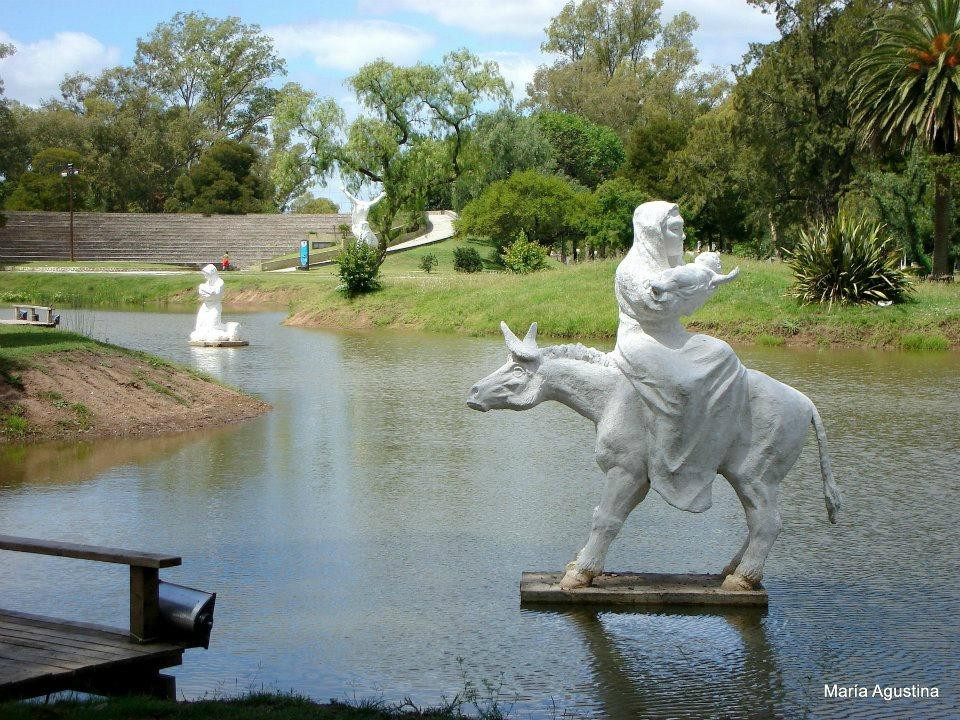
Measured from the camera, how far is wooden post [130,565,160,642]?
6.24 m

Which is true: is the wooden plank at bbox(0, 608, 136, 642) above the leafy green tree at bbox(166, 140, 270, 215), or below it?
below

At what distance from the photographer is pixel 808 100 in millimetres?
47719

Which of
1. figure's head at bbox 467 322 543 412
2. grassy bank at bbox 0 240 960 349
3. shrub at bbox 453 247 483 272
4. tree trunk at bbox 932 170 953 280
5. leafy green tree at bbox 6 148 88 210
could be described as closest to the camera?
figure's head at bbox 467 322 543 412

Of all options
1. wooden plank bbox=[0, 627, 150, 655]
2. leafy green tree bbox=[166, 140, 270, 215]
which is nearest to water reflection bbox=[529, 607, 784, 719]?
wooden plank bbox=[0, 627, 150, 655]

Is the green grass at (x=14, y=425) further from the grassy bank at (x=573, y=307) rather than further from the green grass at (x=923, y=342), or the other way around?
the green grass at (x=923, y=342)

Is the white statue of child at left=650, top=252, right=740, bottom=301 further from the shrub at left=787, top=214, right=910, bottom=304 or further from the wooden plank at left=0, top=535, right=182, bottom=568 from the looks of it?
the shrub at left=787, top=214, right=910, bottom=304

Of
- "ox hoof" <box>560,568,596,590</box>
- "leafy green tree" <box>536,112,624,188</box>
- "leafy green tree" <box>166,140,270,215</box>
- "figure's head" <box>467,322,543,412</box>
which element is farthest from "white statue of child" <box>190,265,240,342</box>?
"leafy green tree" <box>166,140,270,215</box>

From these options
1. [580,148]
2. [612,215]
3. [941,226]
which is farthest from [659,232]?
[580,148]

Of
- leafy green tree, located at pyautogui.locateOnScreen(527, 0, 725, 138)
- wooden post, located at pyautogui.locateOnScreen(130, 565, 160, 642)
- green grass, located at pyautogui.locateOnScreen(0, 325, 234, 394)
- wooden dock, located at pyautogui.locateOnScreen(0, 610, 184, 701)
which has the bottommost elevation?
wooden dock, located at pyautogui.locateOnScreen(0, 610, 184, 701)

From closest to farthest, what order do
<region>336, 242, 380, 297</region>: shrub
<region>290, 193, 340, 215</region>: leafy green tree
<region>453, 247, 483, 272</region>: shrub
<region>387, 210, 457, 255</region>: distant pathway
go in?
1. <region>336, 242, 380, 297</region>: shrub
2. <region>453, 247, 483, 272</region>: shrub
3. <region>387, 210, 457, 255</region>: distant pathway
4. <region>290, 193, 340, 215</region>: leafy green tree

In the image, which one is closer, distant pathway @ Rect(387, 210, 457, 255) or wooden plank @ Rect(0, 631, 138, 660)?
wooden plank @ Rect(0, 631, 138, 660)

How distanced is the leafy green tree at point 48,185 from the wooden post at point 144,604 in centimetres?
6793

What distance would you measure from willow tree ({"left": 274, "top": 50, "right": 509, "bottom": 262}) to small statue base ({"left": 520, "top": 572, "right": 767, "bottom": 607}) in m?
36.6

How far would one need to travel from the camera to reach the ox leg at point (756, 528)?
25.1ft
